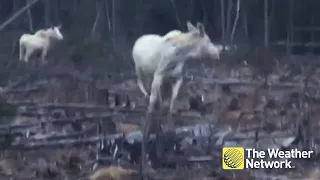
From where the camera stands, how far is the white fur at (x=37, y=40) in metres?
2.70

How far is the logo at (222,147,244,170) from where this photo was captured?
2.73 m

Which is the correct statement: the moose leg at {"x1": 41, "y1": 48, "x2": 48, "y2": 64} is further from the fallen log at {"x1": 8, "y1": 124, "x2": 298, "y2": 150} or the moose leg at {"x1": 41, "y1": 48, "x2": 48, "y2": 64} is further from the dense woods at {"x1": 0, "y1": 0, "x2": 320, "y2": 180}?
the fallen log at {"x1": 8, "y1": 124, "x2": 298, "y2": 150}

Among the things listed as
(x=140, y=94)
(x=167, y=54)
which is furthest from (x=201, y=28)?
(x=140, y=94)

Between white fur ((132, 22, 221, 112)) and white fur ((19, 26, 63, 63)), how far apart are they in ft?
1.28

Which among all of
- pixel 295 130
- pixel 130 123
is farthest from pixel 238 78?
pixel 130 123

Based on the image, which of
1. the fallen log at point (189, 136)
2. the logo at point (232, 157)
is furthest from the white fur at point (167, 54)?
the logo at point (232, 157)

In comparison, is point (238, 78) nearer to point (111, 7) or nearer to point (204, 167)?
point (204, 167)

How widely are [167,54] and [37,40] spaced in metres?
0.63

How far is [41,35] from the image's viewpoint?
2.70m

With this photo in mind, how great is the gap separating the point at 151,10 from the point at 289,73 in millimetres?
734

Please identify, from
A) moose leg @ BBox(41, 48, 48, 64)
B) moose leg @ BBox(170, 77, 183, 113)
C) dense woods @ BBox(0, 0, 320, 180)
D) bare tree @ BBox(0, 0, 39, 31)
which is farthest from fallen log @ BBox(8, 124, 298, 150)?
bare tree @ BBox(0, 0, 39, 31)

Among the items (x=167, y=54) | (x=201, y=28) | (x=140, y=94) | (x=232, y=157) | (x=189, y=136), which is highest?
(x=201, y=28)

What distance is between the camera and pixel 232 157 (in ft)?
8.97

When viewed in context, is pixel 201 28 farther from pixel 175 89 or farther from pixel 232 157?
pixel 232 157
